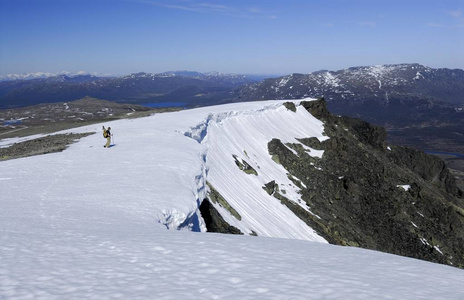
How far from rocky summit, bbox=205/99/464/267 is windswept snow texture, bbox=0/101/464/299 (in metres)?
20.0

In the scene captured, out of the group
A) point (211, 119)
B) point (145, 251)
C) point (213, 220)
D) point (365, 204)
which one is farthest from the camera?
point (211, 119)

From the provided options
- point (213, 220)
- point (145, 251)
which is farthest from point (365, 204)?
point (145, 251)

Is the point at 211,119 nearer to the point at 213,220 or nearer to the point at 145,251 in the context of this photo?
the point at 213,220

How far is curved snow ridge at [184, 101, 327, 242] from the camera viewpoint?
90.5ft

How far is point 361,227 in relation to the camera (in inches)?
1449

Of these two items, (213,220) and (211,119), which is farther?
(211,119)

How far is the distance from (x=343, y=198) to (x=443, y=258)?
12.0 metres

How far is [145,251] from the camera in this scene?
852 centimetres

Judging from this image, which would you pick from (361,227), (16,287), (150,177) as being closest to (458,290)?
(16,287)

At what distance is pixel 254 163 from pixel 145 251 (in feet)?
102

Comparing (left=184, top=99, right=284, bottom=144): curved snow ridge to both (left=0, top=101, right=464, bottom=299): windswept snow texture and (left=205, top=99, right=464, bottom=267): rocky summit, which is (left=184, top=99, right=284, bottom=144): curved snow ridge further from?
(left=0, top=101, right=464, bottom=299): windswept snow texture

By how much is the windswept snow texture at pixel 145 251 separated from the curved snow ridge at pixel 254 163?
812cm

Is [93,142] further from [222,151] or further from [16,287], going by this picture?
[16,287]

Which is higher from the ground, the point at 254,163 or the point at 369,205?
the point at 254,163
